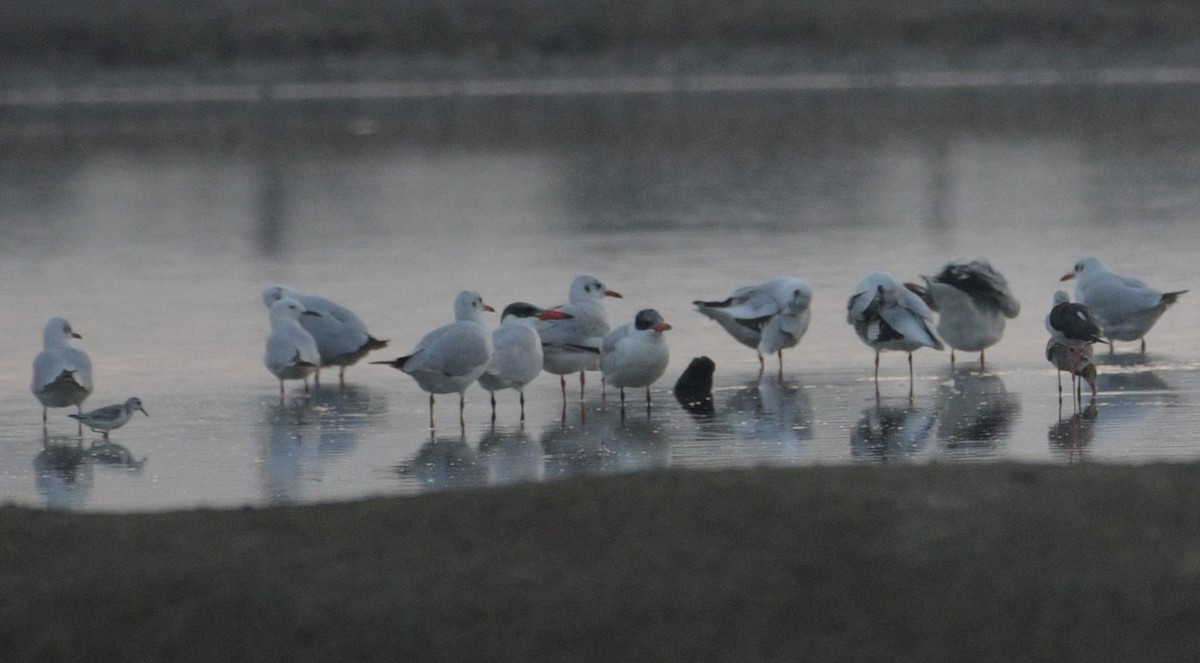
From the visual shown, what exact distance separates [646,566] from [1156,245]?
12.2 meters

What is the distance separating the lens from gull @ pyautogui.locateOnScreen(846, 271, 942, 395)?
1093cm

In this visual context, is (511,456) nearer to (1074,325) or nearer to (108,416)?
(108,416)

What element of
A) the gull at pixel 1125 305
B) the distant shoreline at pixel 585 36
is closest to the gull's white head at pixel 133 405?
the gull at pixel 1125 305

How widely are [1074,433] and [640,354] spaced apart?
2.30 m

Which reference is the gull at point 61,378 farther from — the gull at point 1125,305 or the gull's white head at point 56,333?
the gull at point 1125,305

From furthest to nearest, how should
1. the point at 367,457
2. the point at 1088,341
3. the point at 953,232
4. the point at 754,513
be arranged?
the point at 953,232 < the point at 1088,341 < the point at 367,457 < the point at 754,513

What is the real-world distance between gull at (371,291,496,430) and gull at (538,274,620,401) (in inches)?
28.6

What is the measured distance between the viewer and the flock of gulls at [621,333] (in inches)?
404

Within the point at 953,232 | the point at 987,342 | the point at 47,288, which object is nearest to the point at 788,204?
the point at 953,232

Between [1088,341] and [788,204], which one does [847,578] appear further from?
[788,204]

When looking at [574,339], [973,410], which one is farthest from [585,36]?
[973,410]

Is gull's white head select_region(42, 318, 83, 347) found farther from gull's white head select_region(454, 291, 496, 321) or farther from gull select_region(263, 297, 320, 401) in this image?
gull's white head select_region(454, 291, 496, 321)

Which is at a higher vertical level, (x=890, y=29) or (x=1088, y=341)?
(x=890, y=29)

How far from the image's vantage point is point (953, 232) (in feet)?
63.9
